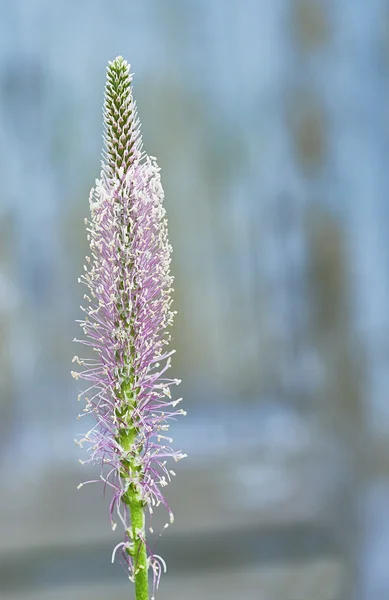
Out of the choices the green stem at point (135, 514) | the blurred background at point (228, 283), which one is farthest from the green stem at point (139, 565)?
the blurred background at point (228, 283)

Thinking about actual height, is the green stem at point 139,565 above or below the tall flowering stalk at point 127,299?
below

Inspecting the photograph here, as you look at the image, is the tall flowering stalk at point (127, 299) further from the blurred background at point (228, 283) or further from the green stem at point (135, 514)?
the blurred background at point (228, 283)

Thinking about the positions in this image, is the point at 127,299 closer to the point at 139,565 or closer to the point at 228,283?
the point at 139,565

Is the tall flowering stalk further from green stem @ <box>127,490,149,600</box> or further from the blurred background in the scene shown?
the blurred background

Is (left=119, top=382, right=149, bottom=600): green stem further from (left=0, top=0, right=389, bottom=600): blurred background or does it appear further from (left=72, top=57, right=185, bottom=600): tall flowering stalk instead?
(left=0, top=0, right=389, bottom=600): blurred background

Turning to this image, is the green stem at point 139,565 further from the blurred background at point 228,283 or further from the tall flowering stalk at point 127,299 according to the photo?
the blurred background at point 228,283

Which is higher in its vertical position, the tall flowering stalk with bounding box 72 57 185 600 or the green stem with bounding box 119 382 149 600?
the tall flowering stalk with bounding box 72 57 185 600

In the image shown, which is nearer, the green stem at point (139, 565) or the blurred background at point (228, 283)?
the green stem at point (139, 565)

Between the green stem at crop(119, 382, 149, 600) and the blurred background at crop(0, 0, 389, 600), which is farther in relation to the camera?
the blurred background at crop(0, 0, 389, 600)

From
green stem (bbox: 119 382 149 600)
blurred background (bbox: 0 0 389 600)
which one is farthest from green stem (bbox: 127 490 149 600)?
blurred background (bbox: 0 0 389 600)
